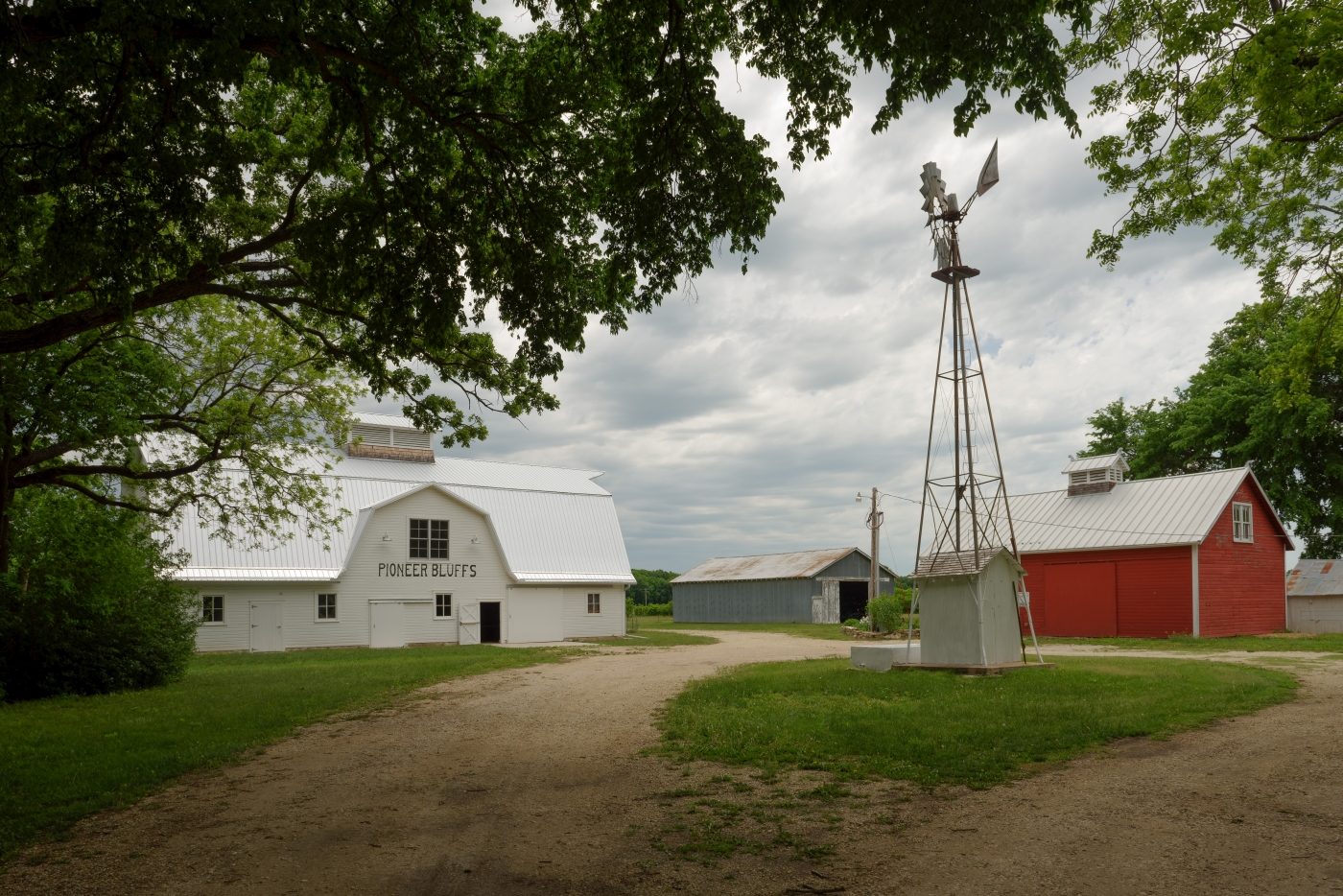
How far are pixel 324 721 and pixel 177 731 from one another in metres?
1.83

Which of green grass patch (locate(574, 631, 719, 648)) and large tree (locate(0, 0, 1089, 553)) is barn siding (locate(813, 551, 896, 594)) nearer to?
green grass patch (locate(574, 631, 719, 648))

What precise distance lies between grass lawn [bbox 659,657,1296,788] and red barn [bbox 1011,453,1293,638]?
12365 mm

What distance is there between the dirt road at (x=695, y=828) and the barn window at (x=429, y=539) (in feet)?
69.8

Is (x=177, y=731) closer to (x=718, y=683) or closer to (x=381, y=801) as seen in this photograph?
(x=381, y=801)

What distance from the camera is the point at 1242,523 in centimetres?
3014

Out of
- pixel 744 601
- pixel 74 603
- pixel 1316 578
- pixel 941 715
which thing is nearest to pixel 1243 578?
pixel 1316 578

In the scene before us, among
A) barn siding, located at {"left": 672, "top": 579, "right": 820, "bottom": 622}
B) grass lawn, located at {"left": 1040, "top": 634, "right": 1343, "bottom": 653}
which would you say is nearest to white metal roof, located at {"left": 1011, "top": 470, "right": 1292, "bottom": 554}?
grass lawn, located at {"left": 1040, "top": 634, "right": 1343, "bottom": 653}

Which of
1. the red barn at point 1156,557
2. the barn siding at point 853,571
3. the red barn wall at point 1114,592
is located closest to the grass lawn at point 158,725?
the red barn wall at point 1114,592

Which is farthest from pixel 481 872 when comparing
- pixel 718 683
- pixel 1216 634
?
pixel 1216 634

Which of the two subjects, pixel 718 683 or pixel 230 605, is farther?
pixel 230 605

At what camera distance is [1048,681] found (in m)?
14.6

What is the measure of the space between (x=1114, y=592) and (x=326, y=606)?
2571cm

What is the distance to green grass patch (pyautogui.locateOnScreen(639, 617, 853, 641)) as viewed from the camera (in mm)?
35750

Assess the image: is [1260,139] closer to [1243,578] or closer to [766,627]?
[1243,578]
